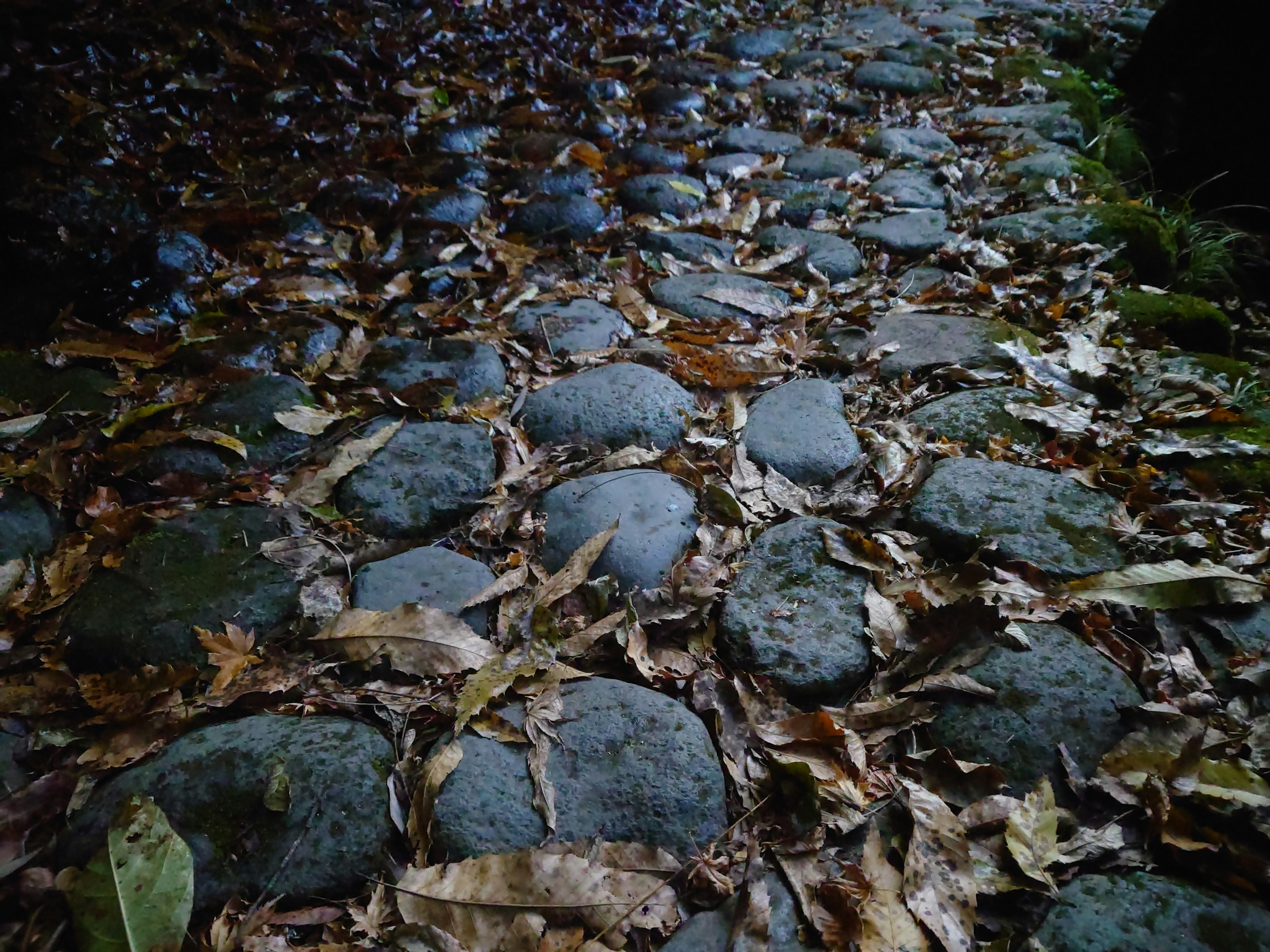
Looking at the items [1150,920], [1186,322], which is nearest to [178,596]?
[1150,920]

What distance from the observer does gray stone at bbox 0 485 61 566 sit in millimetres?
1882

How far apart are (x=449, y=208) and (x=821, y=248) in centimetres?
173

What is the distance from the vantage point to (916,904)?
1336mm

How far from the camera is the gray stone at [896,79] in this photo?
16.6 ft

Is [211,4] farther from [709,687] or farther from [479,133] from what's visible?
[709,687]

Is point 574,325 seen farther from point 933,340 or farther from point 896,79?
point 896,79

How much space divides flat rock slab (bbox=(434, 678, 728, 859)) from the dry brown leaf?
0.18 m

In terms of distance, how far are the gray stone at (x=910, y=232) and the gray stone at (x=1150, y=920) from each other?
2.65 meters

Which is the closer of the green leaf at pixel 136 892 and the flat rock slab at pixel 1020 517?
the green leaf at pixel 136 892

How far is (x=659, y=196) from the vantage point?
12.0ft

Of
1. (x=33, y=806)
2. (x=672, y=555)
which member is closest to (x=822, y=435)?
(x=672, y=555)

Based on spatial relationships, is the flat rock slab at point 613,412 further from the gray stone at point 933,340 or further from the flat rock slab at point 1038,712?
the flat rock slab at point 1038,712

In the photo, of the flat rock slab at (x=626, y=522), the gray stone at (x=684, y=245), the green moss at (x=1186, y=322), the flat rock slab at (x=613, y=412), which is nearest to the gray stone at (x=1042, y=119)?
the green moss at (x=1186, y=322)

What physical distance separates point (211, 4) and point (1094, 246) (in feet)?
15.3
